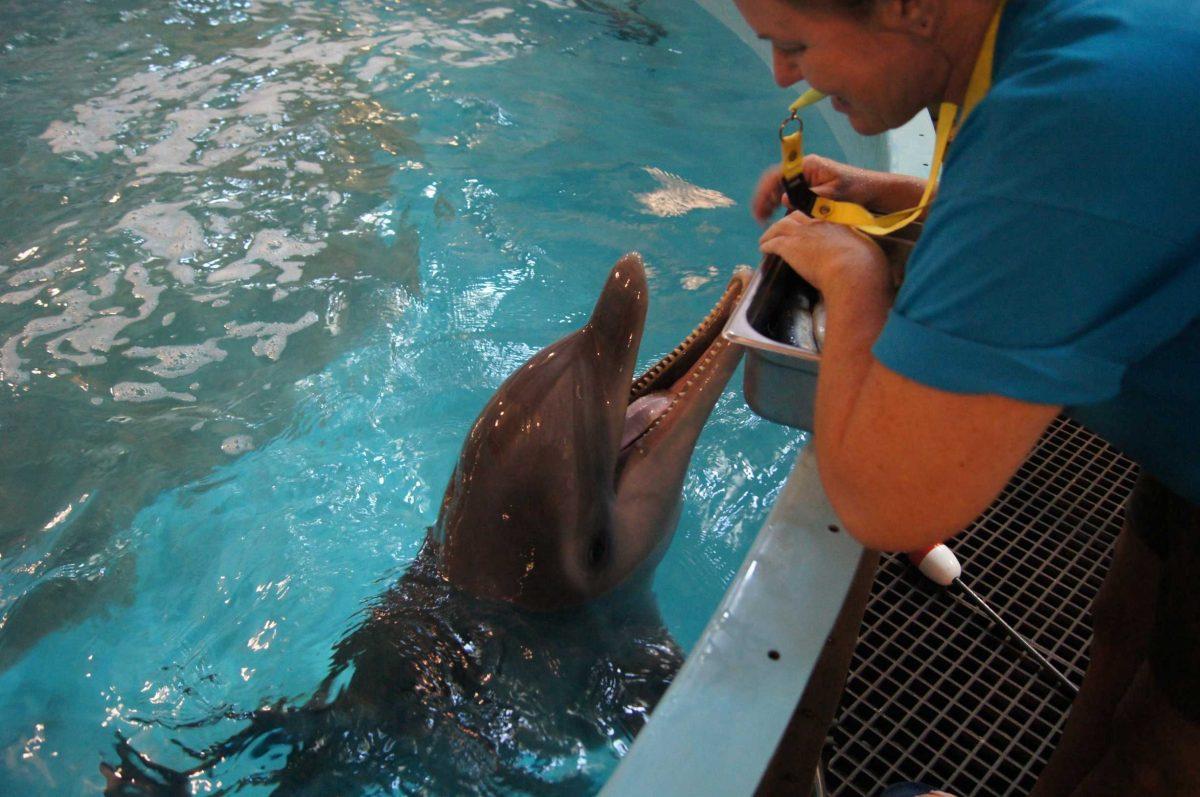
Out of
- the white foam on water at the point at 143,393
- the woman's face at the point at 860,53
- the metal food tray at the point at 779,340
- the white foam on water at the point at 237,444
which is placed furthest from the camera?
the white foam on water at the point at 143,393

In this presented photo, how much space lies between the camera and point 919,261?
1.10m

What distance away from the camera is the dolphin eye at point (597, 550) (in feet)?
8.64

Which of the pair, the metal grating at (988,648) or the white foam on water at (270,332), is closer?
the metal grating at (988,648)

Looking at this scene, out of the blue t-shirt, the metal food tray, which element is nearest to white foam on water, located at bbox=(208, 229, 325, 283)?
the metal food tray

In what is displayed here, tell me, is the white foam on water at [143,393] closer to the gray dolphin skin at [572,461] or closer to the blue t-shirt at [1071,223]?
the gray dolphin skin at [572,461]

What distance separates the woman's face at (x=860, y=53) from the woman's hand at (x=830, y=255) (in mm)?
236

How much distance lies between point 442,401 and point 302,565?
1069 millimetres

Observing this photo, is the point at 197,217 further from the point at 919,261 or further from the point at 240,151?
the point at 919,261

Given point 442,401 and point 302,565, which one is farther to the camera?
point 442,401

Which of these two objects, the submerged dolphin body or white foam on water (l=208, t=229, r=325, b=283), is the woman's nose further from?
white foam on water (l=208, t=229, r=325, b=283)

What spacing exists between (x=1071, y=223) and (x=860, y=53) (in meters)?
0.45

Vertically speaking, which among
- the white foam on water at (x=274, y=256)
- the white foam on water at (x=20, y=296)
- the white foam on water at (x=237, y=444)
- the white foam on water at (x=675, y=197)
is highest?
the white foam on water at (x=20, y=296)

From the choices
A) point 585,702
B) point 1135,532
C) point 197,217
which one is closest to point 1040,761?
point 1135,532

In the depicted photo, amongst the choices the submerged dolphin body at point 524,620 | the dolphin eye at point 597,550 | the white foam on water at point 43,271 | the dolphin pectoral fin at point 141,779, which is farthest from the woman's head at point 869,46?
the white foam on water at point 43,271
